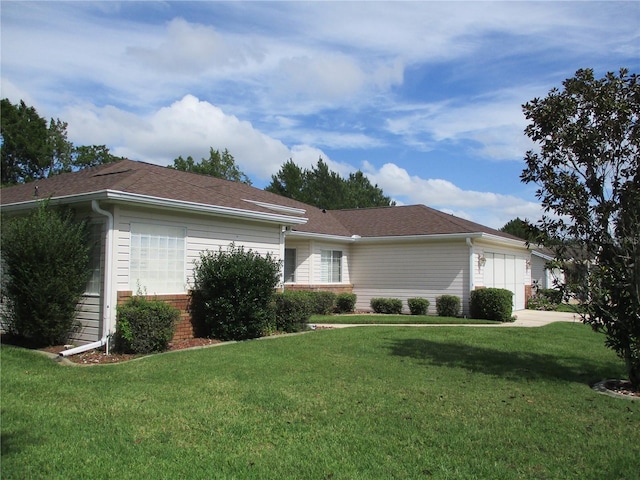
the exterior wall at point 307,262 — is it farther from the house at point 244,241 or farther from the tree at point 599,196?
the tree at point 599,196

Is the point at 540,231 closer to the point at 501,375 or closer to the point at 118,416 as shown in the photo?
the point at 501,375

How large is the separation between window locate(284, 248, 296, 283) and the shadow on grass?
8452 millimetres

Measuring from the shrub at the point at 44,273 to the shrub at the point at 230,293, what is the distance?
2510mm

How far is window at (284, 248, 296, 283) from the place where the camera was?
774 inches

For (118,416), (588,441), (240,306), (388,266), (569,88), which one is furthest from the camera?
(388,266)

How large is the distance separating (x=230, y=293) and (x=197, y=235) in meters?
1.61

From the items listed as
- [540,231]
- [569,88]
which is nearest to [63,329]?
[540,231]

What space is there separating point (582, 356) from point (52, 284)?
1073 centimetres

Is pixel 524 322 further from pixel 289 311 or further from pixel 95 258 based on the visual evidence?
pixel 95 258

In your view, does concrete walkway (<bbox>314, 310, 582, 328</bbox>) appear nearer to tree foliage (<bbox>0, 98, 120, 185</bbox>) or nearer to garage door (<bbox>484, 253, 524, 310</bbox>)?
garage door (<bbox>484, 253, 524, 310</bbox>)

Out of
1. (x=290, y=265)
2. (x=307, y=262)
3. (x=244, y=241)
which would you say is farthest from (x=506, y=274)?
(x=244, y=241)

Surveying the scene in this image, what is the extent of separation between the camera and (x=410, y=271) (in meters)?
20.5

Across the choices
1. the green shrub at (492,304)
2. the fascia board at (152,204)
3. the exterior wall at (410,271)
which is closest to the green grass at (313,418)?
the fascia board at (152,204)

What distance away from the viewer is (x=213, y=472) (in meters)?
4.40
